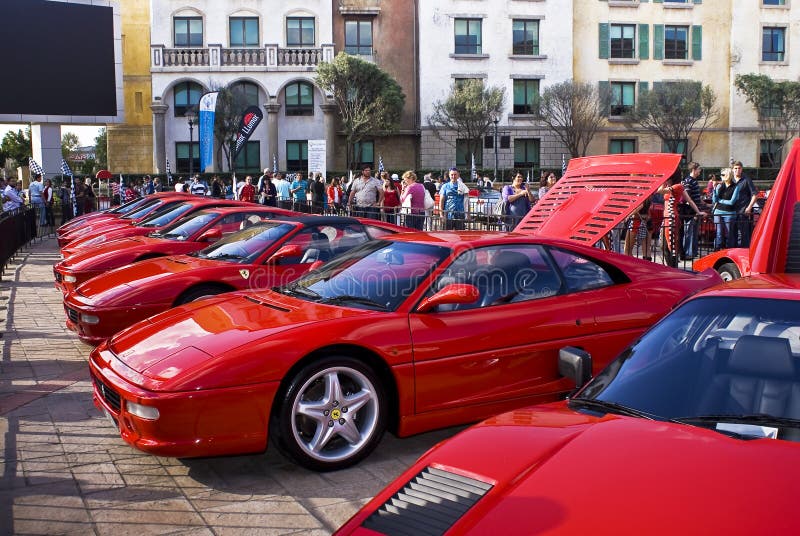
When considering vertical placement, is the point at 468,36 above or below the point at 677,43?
above

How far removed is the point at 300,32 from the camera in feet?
155

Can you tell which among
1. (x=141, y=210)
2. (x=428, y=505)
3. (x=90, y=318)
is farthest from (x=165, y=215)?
(x=428, y=505)

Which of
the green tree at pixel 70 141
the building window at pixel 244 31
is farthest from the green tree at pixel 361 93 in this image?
the green tree at pixel 70 141

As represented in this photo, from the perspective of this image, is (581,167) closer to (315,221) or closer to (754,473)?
(315,221)

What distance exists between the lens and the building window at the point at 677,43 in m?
48.7

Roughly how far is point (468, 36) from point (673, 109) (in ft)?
41.5

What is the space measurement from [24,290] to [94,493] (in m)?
9.16

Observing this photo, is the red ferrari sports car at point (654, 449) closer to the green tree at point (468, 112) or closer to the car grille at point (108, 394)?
the car grille at point (108, 394)

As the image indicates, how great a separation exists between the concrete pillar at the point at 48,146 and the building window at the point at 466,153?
21.9 m

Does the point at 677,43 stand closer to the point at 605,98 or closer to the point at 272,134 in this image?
the point at 605,98

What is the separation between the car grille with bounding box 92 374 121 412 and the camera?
4.82 metres

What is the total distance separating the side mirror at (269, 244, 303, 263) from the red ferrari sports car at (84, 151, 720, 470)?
5.47 ft

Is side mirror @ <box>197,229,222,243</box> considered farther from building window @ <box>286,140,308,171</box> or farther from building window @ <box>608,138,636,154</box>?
building window @ <box>608,138,636,154</box>

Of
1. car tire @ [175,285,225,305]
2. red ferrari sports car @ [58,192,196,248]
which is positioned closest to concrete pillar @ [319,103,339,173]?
red ferrari sports car @ [58,192,196,248]
